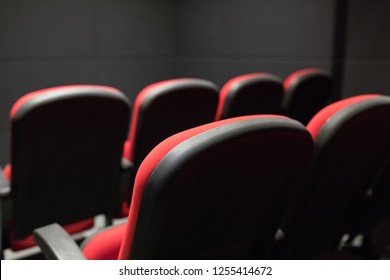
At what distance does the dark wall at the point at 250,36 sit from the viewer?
298 centimetres

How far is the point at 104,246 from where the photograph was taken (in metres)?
1.10

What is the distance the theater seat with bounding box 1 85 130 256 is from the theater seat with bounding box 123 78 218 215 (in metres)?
0.10

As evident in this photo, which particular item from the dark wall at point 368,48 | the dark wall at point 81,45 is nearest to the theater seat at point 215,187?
the dark wall at point 368,48

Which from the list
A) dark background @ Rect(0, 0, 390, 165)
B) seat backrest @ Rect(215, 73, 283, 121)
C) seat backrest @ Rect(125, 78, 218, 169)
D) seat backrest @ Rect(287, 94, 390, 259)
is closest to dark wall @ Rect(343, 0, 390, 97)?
dark background @ Rect(0, 0, 390, 165)

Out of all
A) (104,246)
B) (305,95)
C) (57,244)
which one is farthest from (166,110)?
(305,95)

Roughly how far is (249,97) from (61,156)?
1.01 metres

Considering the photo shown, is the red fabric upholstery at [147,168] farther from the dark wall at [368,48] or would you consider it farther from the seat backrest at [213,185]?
the dark wall at [368,48]

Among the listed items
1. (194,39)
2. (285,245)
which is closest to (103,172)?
(285,245)

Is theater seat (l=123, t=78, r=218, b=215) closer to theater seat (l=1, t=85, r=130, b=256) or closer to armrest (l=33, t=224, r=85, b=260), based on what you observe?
theater seat (l=1, t=85, r=130, b=256)

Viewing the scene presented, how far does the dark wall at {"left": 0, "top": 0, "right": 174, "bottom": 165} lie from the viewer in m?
3.03

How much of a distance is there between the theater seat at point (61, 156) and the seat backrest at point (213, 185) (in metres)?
0.75

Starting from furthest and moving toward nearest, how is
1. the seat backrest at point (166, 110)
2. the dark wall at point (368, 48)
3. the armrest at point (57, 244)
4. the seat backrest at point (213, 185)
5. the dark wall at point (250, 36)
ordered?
the dark wall at point (250, 36) < the dark wall at point (368, 48) < the seat backrest at point (166, 110) < the armrest at point (57, 244) < the seat backrest at point (213, 185)

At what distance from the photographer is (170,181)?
60 cm

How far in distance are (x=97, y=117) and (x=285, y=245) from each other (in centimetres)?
78
